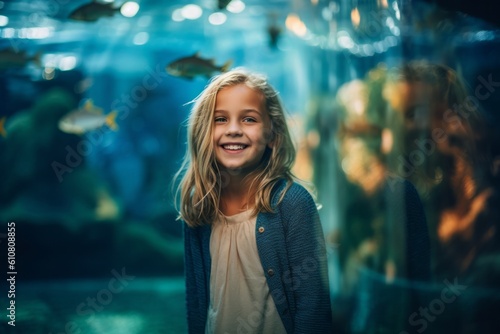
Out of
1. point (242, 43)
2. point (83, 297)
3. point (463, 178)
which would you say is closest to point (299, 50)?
point (242, 43)

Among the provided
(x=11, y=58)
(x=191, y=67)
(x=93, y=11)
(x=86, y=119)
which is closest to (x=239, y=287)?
(x=191, y=67)

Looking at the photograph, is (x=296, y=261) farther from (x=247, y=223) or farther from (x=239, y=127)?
(x=239, y=127)

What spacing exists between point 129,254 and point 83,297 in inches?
133

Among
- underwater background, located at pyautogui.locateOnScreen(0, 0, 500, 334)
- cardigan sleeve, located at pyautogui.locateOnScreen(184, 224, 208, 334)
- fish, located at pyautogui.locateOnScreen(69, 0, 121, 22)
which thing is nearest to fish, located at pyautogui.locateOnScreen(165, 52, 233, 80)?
underwater background, located at pyautogui.locateOnScreen(0, 0, 500, 334)

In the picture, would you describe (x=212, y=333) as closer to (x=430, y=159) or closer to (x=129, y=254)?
(x=430, y=159)

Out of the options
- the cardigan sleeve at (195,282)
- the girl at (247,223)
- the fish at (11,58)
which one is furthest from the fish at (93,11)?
the cardigan sleeve at (195,282)

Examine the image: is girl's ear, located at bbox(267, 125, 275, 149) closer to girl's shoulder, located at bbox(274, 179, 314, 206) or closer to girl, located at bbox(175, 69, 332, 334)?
girl, located at bbox(175, 69, 332, 334)

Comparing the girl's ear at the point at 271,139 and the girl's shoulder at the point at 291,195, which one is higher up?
the girl's ear at the point at 271,139

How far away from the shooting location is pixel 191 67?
3986 mm

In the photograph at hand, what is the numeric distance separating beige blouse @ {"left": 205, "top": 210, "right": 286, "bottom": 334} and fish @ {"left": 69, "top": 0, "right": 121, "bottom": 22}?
3.01 metres

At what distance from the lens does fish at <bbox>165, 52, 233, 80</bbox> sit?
12.9 feet

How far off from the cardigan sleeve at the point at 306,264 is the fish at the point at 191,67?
2.03 meters

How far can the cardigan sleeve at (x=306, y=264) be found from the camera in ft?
7.11

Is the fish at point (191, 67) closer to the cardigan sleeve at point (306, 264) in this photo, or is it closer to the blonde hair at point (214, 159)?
the blonde hair at point (214, 159)
